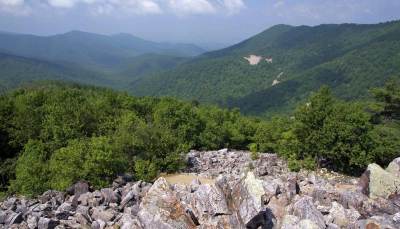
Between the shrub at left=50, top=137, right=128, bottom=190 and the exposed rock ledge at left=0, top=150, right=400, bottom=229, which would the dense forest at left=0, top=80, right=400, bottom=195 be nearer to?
the shrub at left=50, top=137, right=128, bottom=190

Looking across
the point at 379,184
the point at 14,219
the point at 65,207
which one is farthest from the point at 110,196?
the point at 379,184

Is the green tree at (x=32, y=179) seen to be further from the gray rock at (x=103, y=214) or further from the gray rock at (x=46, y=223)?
the gray rock at (x=46, y=223)

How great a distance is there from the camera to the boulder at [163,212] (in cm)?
1884

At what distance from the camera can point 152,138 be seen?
39.8 meters

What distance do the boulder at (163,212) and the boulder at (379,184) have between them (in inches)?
573

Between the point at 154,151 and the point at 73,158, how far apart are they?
917 cm

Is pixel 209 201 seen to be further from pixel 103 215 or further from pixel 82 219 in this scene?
pixel 82 219

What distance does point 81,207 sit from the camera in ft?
77.5

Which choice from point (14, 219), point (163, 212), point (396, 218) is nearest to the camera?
point (163, 212)

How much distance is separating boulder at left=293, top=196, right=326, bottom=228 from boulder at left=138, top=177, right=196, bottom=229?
5726mm

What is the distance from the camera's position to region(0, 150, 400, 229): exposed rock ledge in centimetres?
1952

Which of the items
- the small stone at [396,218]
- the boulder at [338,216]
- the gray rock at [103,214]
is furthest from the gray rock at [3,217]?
the small stone at [396,218]

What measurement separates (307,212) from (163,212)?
7.53 metres

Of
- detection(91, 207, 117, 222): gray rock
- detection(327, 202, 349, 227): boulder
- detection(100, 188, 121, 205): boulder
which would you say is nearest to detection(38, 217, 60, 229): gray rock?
detection(91, 207, 117, 222): gray rock
